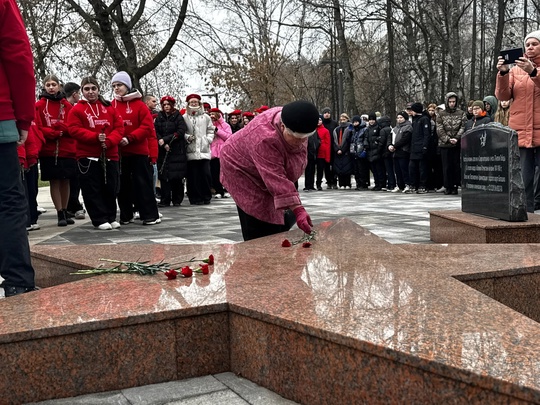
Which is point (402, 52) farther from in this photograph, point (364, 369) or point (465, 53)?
point (364, 369)

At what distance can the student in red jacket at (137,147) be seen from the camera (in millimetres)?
9500

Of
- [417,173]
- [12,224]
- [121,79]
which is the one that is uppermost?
[121,79]

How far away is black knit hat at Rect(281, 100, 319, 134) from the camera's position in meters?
4.55

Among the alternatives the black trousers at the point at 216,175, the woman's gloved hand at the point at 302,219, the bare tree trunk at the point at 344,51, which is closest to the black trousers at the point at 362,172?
the black trousers at the point at 216,175

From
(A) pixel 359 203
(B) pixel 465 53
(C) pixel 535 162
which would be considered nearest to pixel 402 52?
(B) pixel 465 53

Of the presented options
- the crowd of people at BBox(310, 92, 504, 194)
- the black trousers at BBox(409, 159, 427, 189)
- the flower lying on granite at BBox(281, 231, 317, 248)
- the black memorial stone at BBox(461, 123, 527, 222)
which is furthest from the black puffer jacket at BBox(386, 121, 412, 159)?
the flower lying on granite at BBox(281, 231, 317, 248)

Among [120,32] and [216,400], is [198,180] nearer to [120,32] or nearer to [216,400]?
[120,32]

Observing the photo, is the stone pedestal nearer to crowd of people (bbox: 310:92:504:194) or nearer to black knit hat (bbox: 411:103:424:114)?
crowd of people (bbox: 310:92:504:194)

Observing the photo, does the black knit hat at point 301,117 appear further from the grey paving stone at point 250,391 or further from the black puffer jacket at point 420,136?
the black puffer jacket at point 420,136

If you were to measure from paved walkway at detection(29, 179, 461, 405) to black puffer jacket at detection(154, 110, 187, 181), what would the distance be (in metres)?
0.67

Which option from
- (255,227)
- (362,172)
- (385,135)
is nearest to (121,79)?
(255,227)

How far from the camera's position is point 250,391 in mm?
2980

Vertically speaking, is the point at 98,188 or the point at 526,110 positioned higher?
the point at 526,110

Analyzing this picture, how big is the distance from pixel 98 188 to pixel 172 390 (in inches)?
245
